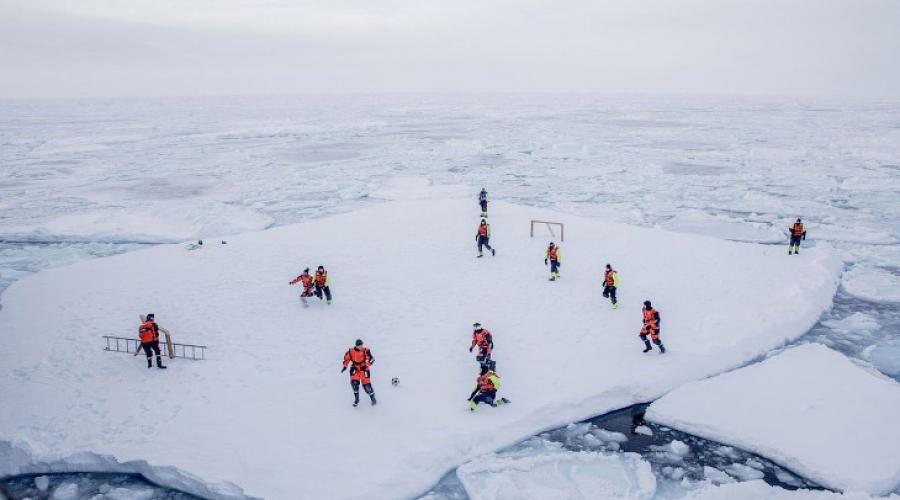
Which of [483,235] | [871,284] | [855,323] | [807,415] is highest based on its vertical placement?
[483,235]

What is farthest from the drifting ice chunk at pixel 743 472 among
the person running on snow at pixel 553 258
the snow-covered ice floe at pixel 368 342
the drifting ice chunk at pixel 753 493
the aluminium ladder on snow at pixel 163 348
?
the aluminium ladder on snow at pixel 163 348

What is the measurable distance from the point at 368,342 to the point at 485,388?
3.64 meters

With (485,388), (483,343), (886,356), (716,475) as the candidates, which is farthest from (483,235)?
(886,356)

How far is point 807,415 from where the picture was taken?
9.05m

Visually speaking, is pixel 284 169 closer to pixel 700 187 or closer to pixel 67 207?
pixel 67 207

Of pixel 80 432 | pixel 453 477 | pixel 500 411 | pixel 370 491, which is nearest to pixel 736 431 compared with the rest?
pixel 500 411

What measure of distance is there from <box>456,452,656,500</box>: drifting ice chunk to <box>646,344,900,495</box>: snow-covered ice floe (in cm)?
158

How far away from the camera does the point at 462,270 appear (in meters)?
15.9

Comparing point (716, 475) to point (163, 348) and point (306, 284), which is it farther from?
point (163, 348)

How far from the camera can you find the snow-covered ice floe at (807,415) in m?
7.95

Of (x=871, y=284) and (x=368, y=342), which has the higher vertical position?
(x=871, y=284)

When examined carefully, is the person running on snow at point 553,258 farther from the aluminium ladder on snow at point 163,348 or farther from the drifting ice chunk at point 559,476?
the aluminium ladder on snow at point 163,348

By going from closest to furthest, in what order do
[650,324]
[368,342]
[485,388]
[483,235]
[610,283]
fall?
1. [485,388]
2. [650,324]
3. [368,342]
4. [610,283]
5. [483,235]

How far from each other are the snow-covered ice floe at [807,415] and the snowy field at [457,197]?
742 millimetres
